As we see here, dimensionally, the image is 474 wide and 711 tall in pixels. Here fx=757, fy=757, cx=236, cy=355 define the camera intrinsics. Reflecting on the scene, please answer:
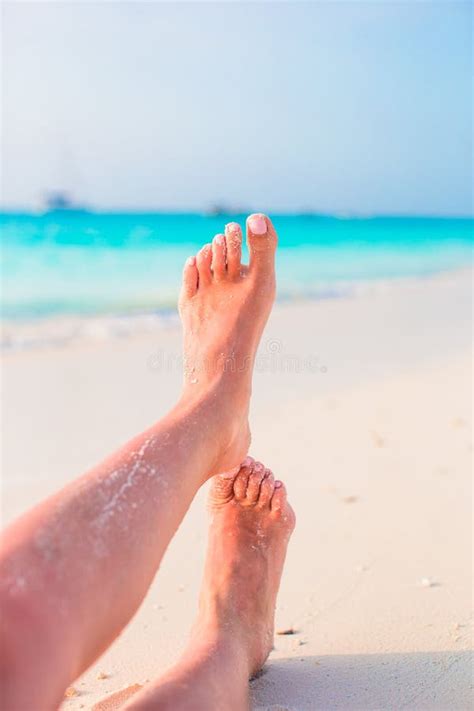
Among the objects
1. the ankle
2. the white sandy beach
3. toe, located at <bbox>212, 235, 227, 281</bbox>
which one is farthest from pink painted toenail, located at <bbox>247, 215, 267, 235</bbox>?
the ankle

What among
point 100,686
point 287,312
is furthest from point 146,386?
point 287,312

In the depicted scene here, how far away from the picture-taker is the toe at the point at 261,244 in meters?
2.04

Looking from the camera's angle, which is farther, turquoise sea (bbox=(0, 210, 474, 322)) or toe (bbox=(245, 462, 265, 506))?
turquoise sea (bbox=(0, 210, 474, 322))

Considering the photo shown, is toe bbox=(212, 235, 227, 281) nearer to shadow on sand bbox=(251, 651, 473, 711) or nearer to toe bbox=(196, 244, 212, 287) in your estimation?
toe bbox=(196, 244, 212, 287)

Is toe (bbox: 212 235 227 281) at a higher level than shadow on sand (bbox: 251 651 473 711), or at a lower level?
higher

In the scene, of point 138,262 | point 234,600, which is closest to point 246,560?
point 234,600

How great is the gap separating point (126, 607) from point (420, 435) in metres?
1.90

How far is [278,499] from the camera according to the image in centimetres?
176

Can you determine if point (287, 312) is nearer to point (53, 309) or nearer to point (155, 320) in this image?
point (155, 320)

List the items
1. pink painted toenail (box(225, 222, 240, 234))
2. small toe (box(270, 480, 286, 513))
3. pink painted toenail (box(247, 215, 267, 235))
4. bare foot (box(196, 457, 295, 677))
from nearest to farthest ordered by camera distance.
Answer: bare foot (box(196, 457, 295, 677)), small toe (box(270, 480, 286, 513)), pink painted toenail (box(247, 215, 267, 235)), pink painted toenail (box(225, 222, 240, 234))

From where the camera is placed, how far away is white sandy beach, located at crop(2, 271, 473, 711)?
1.45 meters

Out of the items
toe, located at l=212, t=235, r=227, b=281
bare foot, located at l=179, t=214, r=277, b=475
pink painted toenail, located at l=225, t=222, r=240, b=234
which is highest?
pink painted toenail, located at l=225, t=222, r=240, b=234

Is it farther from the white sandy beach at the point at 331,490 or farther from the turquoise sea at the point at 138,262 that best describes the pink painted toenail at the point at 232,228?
the turquoise sea at the point at 138,262
